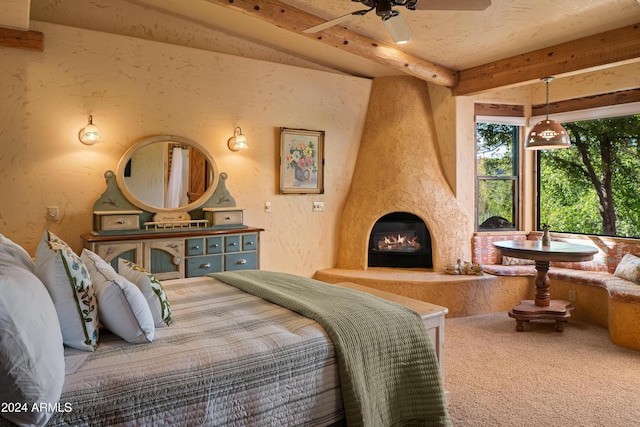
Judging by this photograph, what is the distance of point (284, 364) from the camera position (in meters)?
1.62

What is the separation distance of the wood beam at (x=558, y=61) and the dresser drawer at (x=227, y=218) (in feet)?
9.43

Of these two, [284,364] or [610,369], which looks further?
[610,369]

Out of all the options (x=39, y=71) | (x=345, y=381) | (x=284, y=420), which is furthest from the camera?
(x=39, y=71)

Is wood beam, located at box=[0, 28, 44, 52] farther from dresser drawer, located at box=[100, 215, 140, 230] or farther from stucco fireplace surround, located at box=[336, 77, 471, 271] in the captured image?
stucco fireplace surround, located at box=[336, 77, 471, 271]

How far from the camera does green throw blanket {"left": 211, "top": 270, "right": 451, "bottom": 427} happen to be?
173 centimetres

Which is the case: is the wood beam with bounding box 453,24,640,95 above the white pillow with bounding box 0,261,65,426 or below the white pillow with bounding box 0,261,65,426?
above

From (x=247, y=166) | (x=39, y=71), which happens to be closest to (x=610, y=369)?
(x=247, y=166)

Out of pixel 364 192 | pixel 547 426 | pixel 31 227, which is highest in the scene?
pixel 364 192

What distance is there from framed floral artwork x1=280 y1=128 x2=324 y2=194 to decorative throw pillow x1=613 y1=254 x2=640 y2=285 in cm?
317

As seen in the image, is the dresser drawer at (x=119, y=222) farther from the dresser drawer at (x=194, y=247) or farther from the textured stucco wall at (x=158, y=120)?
the dresser drawer at (x=194, y=247)

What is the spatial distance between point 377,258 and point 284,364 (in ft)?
12.3

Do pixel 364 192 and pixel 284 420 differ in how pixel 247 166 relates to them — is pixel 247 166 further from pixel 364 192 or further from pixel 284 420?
pixel 284 420

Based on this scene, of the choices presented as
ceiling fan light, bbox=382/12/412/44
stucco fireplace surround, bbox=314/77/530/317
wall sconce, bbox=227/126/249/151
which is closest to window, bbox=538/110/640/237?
stucco fireplace surround, bbox=314/77/530/317

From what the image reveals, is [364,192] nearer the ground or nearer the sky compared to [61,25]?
nearer the ground
